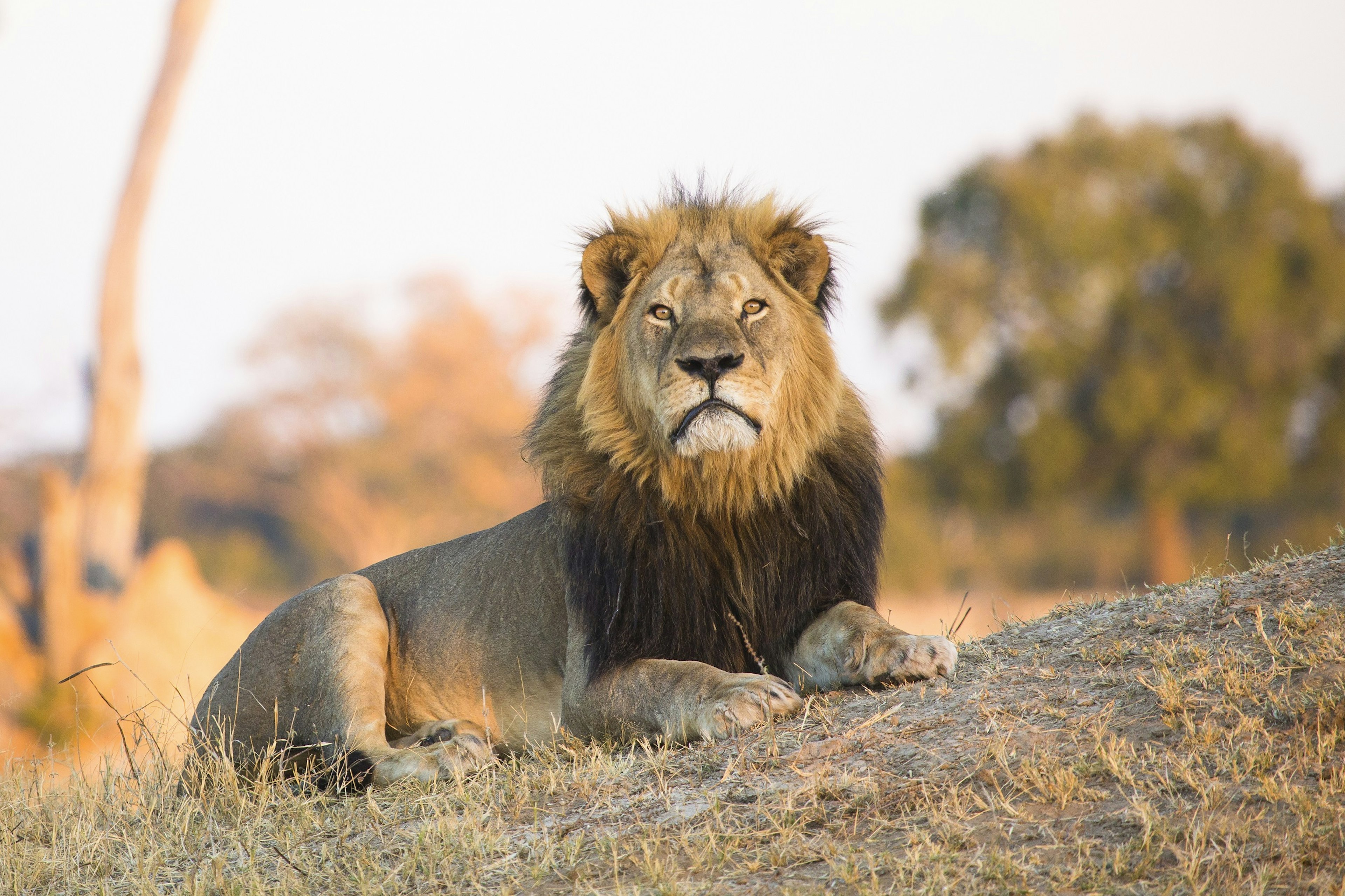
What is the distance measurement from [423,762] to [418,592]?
114 centimetres

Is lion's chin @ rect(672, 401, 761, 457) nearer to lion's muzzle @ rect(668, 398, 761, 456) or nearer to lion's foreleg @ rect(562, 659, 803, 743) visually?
lion's muzzle @ rect(668, 398, 761, 456)

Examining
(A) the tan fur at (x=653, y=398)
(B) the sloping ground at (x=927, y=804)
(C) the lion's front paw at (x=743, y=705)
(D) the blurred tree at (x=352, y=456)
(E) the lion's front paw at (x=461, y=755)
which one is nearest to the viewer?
(B) the sloping ground at (x=927, y=804)

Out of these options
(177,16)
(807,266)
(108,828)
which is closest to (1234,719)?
(807,266)

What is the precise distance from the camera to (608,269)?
16.4ft

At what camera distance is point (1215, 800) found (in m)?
3.31

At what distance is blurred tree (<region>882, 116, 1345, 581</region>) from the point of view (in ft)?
93.3

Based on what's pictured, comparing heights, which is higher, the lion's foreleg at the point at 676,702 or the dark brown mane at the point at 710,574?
the dark brown mane at the point at 710,574

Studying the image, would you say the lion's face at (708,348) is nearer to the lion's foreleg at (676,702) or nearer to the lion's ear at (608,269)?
Answer: the lion's ear at (608,269)

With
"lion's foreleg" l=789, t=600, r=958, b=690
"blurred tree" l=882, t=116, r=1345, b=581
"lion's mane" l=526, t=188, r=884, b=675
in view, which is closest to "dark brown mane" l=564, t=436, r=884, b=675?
"lion's mane" l=526, t=188, r=884, b=675

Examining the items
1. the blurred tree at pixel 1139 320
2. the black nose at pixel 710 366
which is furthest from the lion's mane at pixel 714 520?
the blurred tree at pixel 1139 320

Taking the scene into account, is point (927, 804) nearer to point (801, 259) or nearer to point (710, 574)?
point (710, 574)

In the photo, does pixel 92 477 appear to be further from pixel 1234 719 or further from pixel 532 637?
pixel 1234 719

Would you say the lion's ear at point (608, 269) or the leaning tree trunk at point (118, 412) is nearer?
the lion's ear at point (608, 269)

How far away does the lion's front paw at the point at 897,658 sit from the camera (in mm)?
4352
